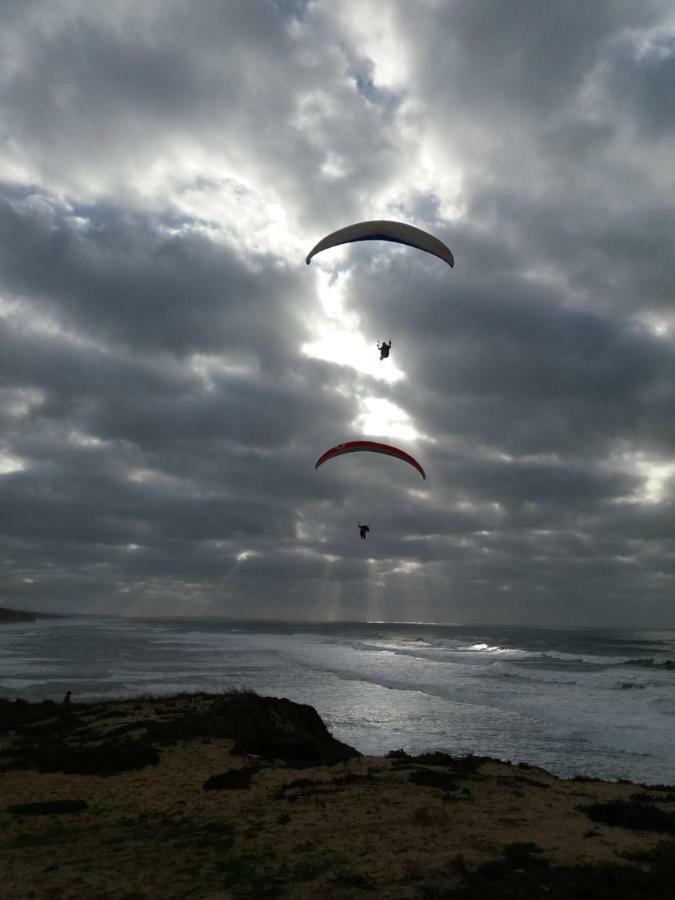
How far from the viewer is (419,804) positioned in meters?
12.4

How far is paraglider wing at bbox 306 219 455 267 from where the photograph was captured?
892 inches

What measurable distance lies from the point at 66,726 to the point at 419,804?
13840mm

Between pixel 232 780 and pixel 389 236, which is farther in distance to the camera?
pixel 389 236

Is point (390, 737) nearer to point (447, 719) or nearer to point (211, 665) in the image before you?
point (447, 719)

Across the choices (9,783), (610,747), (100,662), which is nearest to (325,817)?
(9,783)

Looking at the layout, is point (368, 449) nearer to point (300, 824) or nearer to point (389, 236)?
point (389, 236)

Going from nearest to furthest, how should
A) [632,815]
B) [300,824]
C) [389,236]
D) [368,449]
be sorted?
[300,824] < [632,815] < [389,236] < [368,449]

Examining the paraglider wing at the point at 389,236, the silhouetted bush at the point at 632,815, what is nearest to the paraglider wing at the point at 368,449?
the paraglider wing at the point at 389,236

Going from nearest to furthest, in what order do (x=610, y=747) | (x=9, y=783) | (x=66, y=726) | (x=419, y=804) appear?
1. (x=419, y=804)
2. (x=9, y=783)
3. (x=66, y=726)
4. (x=610, y=747)

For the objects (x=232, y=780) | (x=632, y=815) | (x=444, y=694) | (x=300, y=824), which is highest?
(x=632, y=815)

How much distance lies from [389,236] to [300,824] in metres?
18.9

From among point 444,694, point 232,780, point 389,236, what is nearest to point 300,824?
point 232,780

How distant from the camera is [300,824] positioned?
11273mm

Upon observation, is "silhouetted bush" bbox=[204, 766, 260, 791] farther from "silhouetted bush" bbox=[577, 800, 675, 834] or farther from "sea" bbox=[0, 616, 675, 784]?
"silhouetted bush" bbox=[577, 800, 675, 834]
